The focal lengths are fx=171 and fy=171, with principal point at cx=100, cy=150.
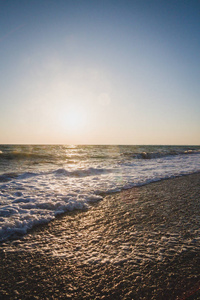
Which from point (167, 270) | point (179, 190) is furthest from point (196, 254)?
point (179, 190)

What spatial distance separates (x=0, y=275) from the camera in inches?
88.1

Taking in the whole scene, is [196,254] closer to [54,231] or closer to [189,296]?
[189,296]

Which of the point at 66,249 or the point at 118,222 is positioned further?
the point at 118,222

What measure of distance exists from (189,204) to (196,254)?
236cm

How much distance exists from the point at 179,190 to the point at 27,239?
525cm

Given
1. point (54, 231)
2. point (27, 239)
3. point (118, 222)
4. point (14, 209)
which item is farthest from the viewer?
point (14, 209)

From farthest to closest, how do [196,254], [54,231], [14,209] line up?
1. [14,209]
2. [54,231]
3. [196,254]

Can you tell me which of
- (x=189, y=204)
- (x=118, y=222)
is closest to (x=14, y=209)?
(x=118, y=222)

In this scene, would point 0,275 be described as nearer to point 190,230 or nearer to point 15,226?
point 15,226

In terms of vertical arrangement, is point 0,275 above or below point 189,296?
below

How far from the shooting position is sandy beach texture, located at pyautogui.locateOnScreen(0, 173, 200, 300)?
1977 millimetres

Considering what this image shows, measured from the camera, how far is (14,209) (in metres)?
4.56

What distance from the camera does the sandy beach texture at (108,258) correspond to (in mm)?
1977

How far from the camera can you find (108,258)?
2.54 metres
